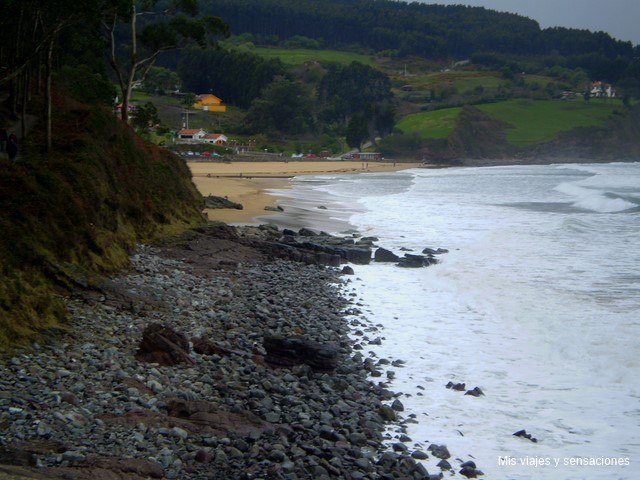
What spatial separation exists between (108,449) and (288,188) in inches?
1611

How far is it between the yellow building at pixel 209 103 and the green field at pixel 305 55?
43.9 m

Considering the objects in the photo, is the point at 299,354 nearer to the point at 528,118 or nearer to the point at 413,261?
the point at 413,261

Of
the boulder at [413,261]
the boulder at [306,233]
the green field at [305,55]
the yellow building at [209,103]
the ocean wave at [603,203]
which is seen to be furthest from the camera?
the green field at [305,55]

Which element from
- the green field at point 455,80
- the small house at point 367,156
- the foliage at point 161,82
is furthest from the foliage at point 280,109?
the green field at point 455,80

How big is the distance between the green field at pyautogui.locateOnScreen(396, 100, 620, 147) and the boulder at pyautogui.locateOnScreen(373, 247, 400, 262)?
9577 centimetres

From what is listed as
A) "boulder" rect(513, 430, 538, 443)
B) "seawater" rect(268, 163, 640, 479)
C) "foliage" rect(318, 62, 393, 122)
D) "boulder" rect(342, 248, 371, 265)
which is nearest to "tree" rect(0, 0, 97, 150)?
"seawater" rect(268, 163, 640, 479)

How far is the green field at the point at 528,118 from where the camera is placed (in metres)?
123

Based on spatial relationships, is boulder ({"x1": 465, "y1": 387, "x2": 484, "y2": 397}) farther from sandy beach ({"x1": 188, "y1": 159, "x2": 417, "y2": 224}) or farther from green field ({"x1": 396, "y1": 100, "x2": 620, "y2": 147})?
green field ({"x1": 396, "y1": 100, "x2": 620, "y2": 147})

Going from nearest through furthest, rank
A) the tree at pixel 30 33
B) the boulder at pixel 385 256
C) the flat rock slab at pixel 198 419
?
the flat rock slab at pixel 198 419, the tree at pixel 30 33, the boulder at pixel 385 256

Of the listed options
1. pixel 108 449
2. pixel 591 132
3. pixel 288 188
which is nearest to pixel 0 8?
pixel 108 449

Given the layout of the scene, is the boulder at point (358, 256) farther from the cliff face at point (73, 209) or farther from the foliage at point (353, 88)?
the foliage at point (353, 88)

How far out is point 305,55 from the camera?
15638 centimetres

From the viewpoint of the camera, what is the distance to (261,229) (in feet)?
83.6

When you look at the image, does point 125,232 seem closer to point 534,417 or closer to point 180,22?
point 534,417
